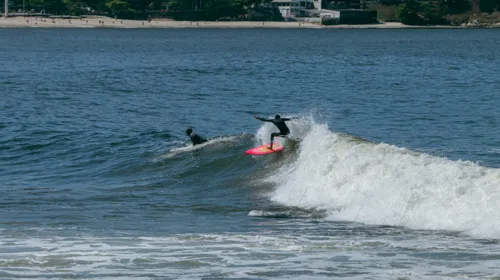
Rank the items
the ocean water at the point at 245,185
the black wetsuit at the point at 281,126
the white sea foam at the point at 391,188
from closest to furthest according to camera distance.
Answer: the ocean water at the point at 245,185
the white sea foam at the point at 391,188
the black wetsuit at the point at 281,126

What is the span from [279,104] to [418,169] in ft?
125

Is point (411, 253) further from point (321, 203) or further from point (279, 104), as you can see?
point (279, 104)

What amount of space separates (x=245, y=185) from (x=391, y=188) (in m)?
7.44

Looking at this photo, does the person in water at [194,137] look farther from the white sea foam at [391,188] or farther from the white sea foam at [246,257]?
the white sea foam at [246,257]

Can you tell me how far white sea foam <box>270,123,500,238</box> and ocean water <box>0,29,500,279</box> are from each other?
0.06m

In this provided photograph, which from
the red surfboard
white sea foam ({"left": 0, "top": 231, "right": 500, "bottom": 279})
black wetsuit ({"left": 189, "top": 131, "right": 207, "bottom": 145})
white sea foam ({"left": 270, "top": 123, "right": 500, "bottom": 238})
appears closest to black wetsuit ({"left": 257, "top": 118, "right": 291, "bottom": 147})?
the red surfboard

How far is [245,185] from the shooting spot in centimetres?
3653

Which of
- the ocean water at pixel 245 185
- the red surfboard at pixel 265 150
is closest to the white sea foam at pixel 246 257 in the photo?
the ocean water at pixel 245 185

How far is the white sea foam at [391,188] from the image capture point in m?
27.3

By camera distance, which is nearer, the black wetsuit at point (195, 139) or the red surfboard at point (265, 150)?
the red surfboard at point (265, 150)

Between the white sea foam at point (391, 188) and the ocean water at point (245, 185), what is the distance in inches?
2.5

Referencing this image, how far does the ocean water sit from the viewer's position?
22.9 m

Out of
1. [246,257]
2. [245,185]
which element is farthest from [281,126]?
[246,257]

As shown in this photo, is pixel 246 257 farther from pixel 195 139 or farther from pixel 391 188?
pixel 195 139
